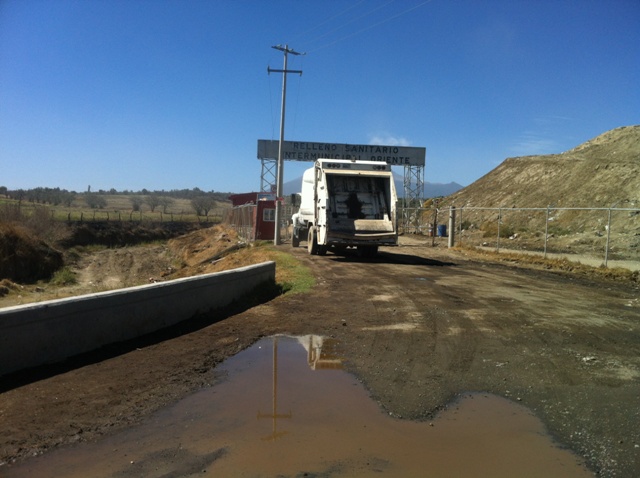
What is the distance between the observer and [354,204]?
2053 centimetres

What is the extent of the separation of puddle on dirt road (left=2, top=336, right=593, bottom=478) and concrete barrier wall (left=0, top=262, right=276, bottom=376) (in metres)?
2.23

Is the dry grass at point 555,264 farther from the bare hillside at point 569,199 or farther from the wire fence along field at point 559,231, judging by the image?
the bare hillside at point 569,199

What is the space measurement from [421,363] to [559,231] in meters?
25.1

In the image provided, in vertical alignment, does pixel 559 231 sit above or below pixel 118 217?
above

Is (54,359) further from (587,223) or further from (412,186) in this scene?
(412,186)

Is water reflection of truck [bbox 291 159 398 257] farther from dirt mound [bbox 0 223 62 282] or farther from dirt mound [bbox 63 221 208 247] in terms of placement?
dirt mound [bbox 63 221 208 247]

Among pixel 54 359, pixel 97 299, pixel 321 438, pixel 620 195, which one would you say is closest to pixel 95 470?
pixel 321 438

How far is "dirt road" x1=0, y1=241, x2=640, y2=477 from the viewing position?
5.43m

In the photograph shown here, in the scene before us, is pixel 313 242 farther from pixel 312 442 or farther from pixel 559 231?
Answer: pixel 312 442

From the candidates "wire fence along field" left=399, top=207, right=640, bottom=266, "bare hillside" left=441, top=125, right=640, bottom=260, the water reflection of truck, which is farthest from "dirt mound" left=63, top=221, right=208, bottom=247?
the water reflection of truck

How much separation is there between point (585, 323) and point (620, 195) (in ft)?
78.7

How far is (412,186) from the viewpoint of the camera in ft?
146

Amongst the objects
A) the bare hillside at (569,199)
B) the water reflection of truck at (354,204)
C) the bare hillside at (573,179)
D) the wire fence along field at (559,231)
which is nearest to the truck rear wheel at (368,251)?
the water reflection of truck at (354,204)

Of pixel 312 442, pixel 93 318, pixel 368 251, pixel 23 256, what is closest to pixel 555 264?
pixel 368 251
